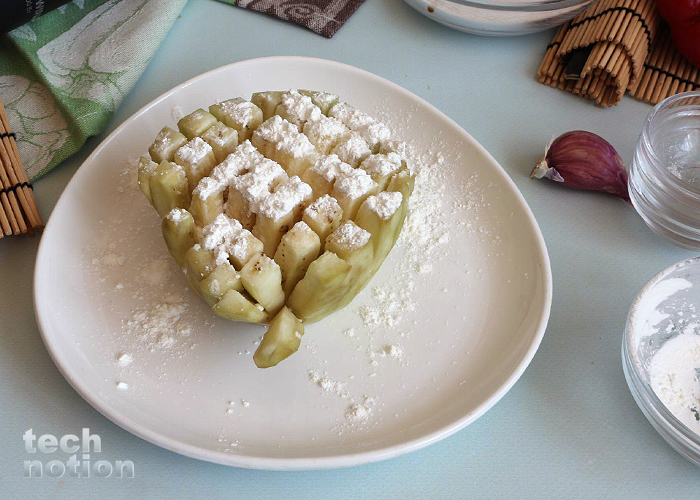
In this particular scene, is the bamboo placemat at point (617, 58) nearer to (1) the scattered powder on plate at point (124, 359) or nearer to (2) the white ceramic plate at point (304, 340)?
(2) the white ceramic plate at point (304, 340)

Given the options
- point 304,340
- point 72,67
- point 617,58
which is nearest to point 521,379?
point 304,340

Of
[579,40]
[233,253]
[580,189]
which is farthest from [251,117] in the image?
[579,40]

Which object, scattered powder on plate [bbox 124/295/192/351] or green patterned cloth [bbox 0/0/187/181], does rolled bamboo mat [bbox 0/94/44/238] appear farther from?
scattered powder on plate [bbox 124/295/192/351]

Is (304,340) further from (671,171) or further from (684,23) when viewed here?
(684,23)

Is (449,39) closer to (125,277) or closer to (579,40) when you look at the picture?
(579,40)

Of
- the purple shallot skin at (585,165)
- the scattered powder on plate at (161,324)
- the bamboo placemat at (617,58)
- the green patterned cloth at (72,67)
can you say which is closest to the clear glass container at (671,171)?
the purple shallot skin at (585,165)

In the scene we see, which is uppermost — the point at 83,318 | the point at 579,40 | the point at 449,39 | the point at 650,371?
the point at 579,40
